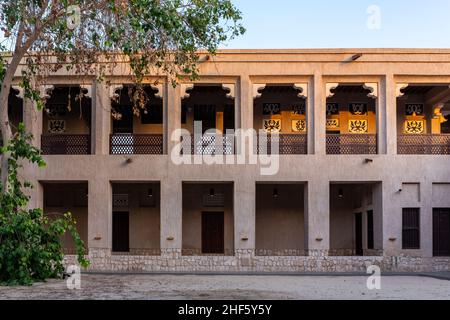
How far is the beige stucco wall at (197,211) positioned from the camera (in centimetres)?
2752

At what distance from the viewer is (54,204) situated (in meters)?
27.8

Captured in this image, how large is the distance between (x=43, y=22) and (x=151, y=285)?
6.45 m

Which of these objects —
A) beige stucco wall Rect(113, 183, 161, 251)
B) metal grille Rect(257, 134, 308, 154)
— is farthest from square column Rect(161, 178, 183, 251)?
beige stucco wall Rect(113, 183, 161, 251)

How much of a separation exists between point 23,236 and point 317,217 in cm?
1099

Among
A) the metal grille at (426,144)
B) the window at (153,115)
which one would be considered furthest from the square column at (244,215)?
the metal grille at (426,144)

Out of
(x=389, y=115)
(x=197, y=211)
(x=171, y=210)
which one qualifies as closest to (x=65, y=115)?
(x=197, y=211)

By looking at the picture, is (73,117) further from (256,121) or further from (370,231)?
(370,231)

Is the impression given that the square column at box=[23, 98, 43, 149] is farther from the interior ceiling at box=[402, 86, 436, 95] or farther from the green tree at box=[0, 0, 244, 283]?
the interior ceiling at box=[402, 86, 436, 95]

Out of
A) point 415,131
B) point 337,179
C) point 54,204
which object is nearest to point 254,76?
point 337,179

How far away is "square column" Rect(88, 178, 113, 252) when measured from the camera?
23859mm

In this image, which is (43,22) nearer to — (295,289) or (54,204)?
(295,289)

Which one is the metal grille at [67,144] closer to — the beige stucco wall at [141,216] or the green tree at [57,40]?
the beige stucco wall at [141,216]

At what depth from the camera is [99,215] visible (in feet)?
78.7

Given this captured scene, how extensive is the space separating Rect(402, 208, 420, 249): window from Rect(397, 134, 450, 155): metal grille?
232cm
